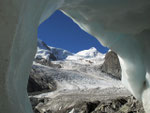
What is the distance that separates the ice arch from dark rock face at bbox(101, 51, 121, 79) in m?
17.1

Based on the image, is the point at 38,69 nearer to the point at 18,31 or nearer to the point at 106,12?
the point at 106,12

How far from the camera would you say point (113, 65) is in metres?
21.2

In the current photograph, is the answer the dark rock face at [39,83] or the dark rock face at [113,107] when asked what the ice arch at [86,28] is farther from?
the dark rock face at [39,83]

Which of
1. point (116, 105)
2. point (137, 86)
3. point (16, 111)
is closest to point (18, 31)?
point (16, 111)

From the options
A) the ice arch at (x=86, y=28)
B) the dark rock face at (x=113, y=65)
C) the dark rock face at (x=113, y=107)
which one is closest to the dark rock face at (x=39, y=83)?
the dark rock face at (x=113, y=65)

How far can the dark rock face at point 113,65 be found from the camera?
2067 cm

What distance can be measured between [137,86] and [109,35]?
3.57ft

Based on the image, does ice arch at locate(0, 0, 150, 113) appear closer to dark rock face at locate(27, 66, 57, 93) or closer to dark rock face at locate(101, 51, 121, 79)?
dark rock face at locate(27, 66, 57, 93)

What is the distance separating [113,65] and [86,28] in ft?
60.0

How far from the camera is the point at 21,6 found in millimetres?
1104

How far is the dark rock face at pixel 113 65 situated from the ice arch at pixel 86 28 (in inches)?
674

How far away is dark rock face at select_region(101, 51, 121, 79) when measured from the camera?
2067 cm

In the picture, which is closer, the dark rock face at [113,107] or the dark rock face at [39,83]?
the dark rock face at [113,107]

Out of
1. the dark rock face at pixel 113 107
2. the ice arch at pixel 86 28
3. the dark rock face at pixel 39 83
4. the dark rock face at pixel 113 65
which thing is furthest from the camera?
the dark rock face at pixel 113 65
